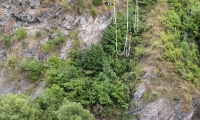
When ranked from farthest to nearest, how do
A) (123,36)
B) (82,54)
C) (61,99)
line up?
(123,36), (82,54), (61,99)

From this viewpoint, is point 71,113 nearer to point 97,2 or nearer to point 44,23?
point 44,23

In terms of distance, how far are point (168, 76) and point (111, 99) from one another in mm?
3118

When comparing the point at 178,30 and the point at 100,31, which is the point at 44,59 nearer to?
the point at 100,31

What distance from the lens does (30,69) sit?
16531 millimetres

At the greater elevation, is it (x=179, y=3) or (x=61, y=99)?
(x=179, y=3)

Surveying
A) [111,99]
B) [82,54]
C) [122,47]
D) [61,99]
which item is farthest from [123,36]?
[61,99]

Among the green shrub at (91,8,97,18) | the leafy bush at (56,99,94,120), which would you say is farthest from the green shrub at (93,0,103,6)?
the leafy bush at (56,99,94,120)

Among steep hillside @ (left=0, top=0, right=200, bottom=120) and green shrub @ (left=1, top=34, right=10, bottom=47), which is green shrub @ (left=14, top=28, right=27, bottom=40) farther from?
green shrub @ (left=1, top=34, right=10, bottom=47)

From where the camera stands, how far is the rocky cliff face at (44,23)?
17.5 m

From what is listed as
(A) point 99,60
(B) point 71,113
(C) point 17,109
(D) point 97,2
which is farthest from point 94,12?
(C) point 17,109

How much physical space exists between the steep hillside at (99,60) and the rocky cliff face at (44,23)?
57 mm

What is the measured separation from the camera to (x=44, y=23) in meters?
17.9

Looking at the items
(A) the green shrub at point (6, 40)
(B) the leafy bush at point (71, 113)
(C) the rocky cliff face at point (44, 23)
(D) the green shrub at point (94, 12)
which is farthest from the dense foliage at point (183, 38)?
(A) the green shrub at point (6, 40)

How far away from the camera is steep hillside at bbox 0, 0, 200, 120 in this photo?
1514 centimetres
